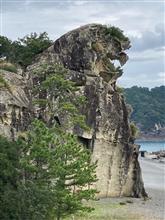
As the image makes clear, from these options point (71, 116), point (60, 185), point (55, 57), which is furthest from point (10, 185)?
point (55, 57)

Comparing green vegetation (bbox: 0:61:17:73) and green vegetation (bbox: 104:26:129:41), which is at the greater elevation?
green vegetation (bbox: 104:26:129:41)

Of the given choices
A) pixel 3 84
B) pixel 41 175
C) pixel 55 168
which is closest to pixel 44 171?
pixel 41 175

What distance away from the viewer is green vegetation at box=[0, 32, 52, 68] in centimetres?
7188

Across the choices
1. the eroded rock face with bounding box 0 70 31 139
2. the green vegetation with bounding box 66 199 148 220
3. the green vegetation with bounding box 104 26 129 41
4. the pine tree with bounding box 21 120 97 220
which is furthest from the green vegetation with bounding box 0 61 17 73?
the pine tree with bounding box 21 120 97 220

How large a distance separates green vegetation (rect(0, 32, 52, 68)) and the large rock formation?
267 centimetres

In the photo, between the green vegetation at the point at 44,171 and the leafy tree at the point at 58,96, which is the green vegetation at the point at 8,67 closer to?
the leafy tree at the point at 58,96

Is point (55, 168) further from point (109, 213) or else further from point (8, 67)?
point (8, 67)

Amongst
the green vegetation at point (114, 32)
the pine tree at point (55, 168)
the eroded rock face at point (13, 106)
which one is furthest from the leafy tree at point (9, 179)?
the green vegetation at point (114, 32)

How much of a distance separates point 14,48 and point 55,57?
7.33 meters

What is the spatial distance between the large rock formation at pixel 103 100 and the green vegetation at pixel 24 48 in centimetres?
267

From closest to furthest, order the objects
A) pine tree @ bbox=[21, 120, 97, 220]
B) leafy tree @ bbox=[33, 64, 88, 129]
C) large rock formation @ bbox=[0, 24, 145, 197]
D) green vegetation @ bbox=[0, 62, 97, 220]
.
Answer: green vegetation @ bbox=[0, 62, 97, 220] < pine tree @ bbox=[21, 120, 97, 220] < leafy tree @ bbox=[33, 64, 88, 129] < large rock formation @ bbox=[0, 24, 145, 197]

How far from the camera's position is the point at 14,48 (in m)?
73.5

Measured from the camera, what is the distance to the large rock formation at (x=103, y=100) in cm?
6644

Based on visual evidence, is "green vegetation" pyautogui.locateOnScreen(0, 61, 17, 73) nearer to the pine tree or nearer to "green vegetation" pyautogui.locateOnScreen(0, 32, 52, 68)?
"green vegetation" pyautogui.locateOnScreen(0, 32, 52, 68)
